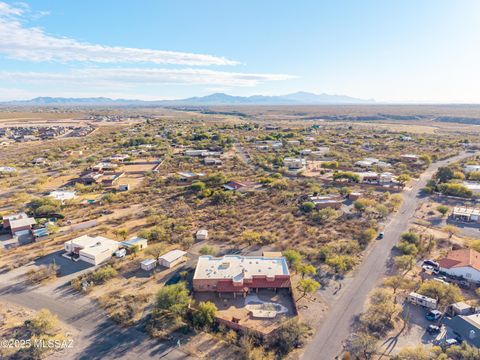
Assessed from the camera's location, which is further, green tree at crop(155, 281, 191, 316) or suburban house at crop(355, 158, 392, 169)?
suburban house at crop(355, 158, 392, 169)

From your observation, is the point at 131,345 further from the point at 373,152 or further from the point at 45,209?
the point at 373,152

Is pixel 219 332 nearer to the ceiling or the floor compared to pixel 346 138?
nearer to the floor

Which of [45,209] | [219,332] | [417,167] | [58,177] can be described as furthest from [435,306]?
[58,177]

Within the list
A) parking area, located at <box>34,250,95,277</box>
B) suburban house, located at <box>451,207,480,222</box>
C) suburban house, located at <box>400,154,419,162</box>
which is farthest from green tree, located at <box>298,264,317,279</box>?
suburban house, located at <box>400,154,419,162</box>

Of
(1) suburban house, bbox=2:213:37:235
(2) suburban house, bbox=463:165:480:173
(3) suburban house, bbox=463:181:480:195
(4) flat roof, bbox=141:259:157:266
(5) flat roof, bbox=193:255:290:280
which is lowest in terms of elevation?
(4) flat roof, bbox=141:259:157:266

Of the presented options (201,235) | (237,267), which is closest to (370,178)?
(201,235)

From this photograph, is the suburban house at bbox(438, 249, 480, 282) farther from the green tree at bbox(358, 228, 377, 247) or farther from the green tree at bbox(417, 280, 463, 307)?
the green tree at bbox(358, 228, 377, 247)

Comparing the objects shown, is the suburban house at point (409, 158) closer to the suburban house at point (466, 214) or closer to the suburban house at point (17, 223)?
the suburban house at point (466, 214)

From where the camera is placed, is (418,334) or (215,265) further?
(215,265)
